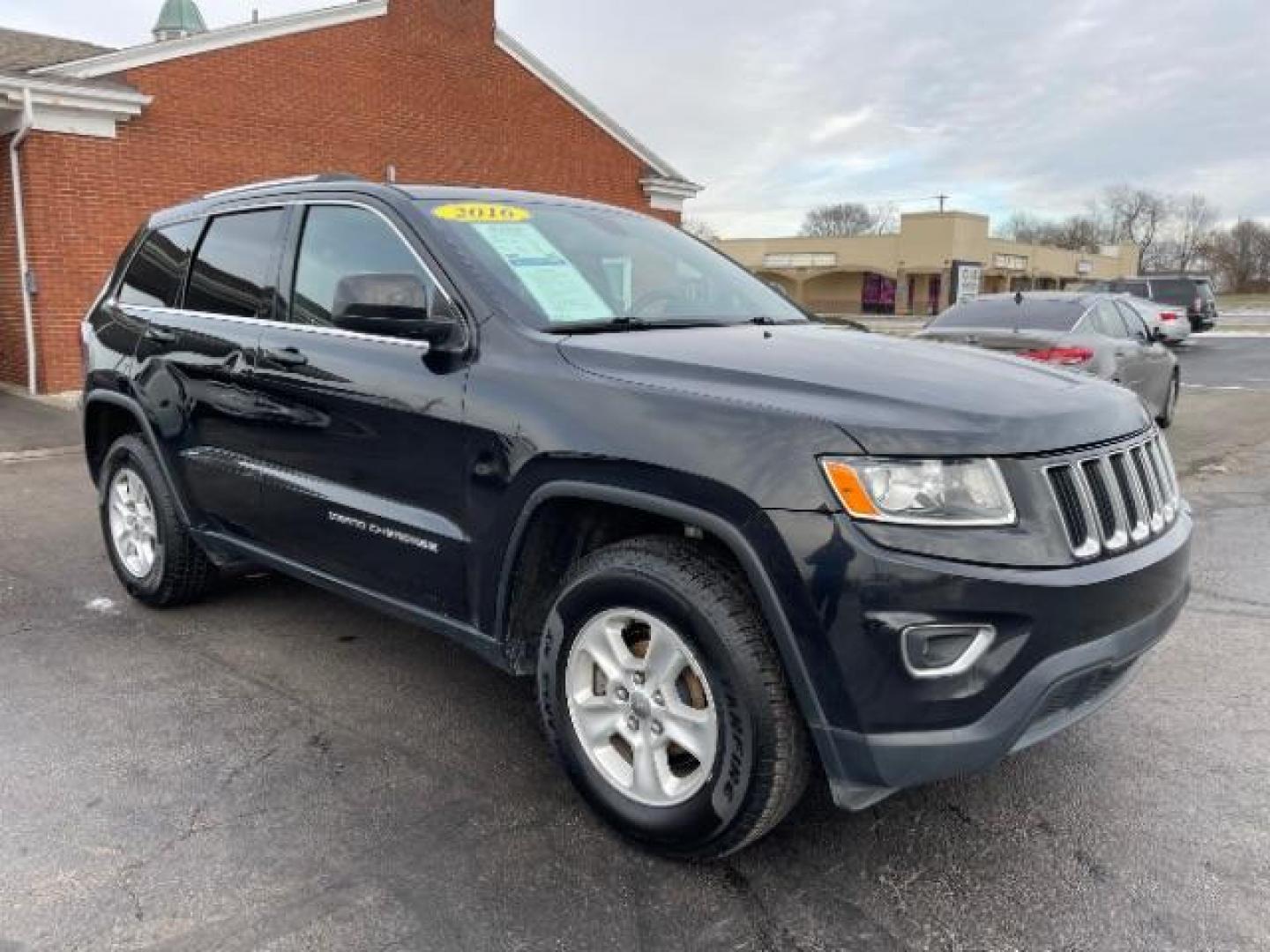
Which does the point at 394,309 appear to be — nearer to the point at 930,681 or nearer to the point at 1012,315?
the point at 930,681

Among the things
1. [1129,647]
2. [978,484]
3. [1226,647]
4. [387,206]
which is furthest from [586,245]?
[1226,647]

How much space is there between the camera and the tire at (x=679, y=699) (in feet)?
8.02

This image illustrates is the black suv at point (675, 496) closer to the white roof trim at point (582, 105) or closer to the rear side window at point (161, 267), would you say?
the rear side window at point (161, 267)

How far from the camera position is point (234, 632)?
453cm

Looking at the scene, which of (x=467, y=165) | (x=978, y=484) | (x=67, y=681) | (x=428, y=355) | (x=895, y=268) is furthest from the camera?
(x=895, y=268)

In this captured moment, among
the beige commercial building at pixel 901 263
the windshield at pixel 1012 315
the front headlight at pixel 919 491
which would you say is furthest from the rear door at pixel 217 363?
the beige commercial building at pixel 901 263

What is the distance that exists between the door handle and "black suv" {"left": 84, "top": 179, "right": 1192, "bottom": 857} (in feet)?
0.05

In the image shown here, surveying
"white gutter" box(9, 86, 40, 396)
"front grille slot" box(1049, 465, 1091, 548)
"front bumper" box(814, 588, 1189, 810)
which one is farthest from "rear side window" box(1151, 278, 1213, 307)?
"front bumper" box(814, 588, 1189, 810)

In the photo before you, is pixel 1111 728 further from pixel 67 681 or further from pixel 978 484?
pixel 67 681

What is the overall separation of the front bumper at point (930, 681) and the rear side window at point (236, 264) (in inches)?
101

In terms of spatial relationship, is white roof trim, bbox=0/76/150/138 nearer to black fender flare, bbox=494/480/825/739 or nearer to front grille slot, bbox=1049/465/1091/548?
black fender flare, bbox=494/480/825/739

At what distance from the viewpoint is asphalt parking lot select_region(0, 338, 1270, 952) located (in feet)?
8.12

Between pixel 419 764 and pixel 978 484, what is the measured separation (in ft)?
6.51

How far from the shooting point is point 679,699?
2.67 metres
